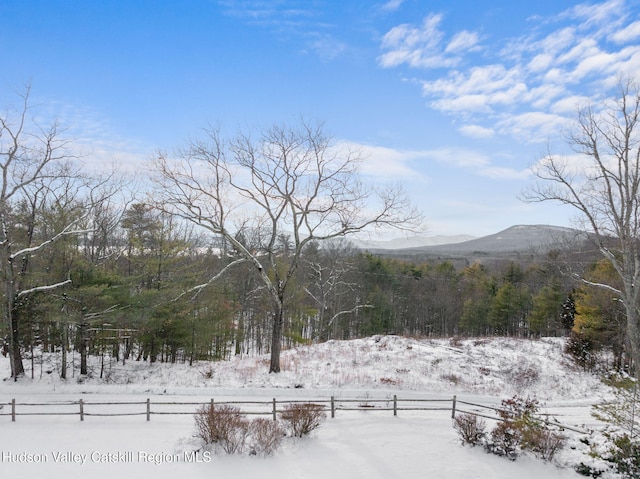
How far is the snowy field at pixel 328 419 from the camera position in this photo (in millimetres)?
9844

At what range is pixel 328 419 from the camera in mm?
13016

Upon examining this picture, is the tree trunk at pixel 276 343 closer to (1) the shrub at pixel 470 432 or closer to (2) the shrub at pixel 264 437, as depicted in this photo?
(2) the shrub at pixel 264 437

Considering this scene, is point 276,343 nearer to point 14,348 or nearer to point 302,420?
point 302,420

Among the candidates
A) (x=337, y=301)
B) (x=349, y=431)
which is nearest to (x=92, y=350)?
(x=349, y=431)

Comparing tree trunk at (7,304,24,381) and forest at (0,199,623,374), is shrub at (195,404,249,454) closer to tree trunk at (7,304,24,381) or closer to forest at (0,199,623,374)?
forest at (0,199,623,374)

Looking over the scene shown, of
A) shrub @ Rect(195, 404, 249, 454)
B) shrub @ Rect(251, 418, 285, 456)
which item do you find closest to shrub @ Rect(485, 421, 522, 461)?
shrub @ Rect(251, 418, 285, 456)

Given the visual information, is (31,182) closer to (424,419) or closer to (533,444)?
(424,419)

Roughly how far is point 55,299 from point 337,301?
111ft

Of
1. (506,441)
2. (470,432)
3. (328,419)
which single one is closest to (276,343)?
(328,419)


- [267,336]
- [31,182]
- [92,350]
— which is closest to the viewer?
[31,182]

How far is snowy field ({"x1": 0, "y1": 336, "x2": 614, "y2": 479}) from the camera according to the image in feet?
32.3

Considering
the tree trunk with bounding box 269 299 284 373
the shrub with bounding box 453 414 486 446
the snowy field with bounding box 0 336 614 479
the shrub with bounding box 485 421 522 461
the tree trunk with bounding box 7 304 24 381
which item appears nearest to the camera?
the snowy field with bounding box 0 336 614 479

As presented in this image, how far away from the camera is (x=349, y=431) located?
12055 millimetres

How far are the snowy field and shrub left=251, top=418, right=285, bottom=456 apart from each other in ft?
0.76
